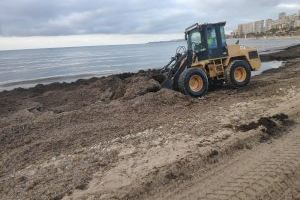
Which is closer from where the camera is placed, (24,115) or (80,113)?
(80,113)

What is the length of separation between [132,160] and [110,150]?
2.86 ft

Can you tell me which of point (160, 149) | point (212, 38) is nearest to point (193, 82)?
point (212, 38)

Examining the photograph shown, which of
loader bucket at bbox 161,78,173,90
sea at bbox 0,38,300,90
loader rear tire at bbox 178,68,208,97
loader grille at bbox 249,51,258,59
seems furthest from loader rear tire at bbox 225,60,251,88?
sea at bbox 0,38,300,90

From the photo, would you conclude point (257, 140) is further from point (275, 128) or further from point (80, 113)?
point (80, 113)

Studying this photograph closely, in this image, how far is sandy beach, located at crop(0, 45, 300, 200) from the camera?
22.1 ft

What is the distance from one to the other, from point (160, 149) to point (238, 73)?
8.70 metres

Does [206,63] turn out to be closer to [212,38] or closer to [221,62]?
[221,62]

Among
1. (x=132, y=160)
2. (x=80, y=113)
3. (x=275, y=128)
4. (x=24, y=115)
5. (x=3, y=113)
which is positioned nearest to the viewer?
(x=132, y=160)

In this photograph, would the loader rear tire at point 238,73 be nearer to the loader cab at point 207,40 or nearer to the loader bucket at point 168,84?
the loader cab at point 207,40

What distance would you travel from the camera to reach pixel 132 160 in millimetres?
8039

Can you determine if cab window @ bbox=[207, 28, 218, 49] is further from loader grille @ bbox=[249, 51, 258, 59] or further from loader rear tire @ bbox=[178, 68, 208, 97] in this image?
loader grille @ bbox=[249, 51, 258, 59]

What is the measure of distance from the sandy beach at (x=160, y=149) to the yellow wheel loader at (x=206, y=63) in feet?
3.68

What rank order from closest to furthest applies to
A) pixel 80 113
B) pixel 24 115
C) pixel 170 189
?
pixel 170 189
pixel 80 113
pixel 24 115

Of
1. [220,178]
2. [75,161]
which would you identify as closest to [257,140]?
[220,178]
